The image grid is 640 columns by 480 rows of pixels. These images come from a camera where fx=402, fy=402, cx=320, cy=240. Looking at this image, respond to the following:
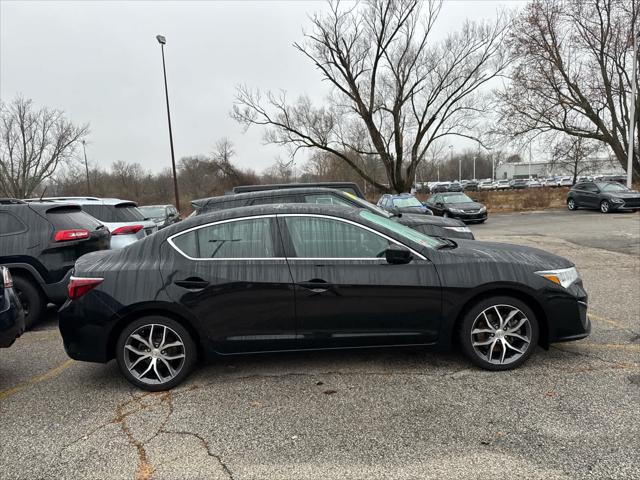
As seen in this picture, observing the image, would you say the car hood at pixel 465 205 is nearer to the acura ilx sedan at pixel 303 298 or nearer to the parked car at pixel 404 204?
the parked car at pixel 404 204

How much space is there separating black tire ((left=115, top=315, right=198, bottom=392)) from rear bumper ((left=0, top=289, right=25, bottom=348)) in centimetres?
100

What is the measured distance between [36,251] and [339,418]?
4.50 metres

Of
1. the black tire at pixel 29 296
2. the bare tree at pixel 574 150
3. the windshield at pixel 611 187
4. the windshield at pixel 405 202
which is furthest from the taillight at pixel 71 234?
the bare tree at pixel 574 150

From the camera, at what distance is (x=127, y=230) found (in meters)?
7.48

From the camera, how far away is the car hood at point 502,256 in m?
3.47

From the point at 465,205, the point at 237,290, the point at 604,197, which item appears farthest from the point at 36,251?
the point at 604,197

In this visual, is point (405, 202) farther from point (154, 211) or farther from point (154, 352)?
point (154, 352)

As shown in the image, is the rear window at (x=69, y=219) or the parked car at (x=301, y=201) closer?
the rear window at (x=69, y=219)

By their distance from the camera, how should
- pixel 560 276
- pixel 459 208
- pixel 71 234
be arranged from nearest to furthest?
pixel 560 276
pixel 71 234
pixel 459 208

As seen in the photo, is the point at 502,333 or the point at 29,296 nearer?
the point at 502,333

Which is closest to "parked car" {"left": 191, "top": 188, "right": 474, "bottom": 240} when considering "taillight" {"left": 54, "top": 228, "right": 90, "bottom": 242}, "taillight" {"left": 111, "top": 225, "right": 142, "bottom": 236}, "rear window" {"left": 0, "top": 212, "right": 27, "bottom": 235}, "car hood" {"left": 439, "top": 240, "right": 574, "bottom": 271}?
"taillight" {"left": 54, "top": 228, "right": 90, "bottom": 242}

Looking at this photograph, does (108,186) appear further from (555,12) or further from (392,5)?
(555,12)

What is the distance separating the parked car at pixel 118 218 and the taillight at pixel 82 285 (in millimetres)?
4075

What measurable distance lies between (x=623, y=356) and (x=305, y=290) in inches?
Result: 117
